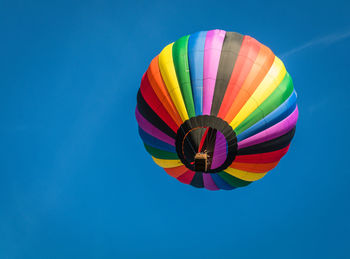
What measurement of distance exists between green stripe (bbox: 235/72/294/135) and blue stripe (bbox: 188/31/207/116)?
1.54 meters

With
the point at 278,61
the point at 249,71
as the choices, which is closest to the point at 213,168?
the point at 249,71

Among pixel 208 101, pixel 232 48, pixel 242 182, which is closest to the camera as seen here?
pixel 208 101

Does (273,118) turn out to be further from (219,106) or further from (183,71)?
(183,71)

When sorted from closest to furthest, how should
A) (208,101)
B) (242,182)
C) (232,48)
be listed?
(208,101)
(232,48)
(242,182)

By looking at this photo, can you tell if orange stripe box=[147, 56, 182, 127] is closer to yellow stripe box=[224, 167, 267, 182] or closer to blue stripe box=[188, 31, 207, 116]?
blue stripe box=[188, 31, 207, 116]

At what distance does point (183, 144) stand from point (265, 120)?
2.89 meters

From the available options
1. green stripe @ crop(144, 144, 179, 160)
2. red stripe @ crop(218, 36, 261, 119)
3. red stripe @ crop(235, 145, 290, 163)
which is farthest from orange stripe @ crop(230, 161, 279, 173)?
green stripe @ crop(144, 144, 179, 160)

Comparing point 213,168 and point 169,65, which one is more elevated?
point 169,65

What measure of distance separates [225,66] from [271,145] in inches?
127

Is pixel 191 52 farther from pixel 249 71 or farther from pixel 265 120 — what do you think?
pixel 265 120

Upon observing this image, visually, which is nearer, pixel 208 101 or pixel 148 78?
pixel 208 101

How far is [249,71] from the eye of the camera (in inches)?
482

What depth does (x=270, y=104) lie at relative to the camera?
12.2m

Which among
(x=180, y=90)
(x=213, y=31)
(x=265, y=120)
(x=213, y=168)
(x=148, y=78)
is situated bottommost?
(x=213, y=168)
